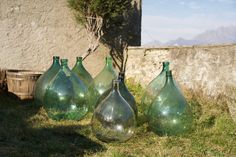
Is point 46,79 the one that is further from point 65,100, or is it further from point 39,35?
point 39,35

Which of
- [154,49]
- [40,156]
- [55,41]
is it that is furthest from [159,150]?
[55,41]

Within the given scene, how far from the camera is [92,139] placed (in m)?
3.38

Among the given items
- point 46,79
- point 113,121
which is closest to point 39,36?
point 46,79

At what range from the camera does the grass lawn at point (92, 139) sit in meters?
3.04

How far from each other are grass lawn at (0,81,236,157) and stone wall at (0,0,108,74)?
2.15 m

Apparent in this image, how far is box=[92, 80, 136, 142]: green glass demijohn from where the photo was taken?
3271 mm

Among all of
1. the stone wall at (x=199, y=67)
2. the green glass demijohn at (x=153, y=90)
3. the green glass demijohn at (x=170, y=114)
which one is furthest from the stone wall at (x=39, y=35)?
the green glass demijohn at (x=170, y=114)

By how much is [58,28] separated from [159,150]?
413cm

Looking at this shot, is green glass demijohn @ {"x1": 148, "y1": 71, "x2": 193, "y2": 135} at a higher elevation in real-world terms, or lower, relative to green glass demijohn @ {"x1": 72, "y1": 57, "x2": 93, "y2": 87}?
lower

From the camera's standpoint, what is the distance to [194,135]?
3643 millimetres

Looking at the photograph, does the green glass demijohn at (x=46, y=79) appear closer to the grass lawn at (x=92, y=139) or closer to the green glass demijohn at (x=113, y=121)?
the grass lawn at (x=92, y=139)

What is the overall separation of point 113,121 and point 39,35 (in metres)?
3.75

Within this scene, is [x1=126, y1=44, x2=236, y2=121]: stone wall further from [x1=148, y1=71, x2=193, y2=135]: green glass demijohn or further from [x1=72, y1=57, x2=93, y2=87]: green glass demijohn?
[x1=72, y1=57, x2=93, y2=87]: green glass demijohn

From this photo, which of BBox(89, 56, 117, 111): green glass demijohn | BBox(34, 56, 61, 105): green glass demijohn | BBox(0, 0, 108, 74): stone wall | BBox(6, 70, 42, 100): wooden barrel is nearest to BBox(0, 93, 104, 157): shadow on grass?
BBox(34, 56, 61, 105): green glass demijohn
